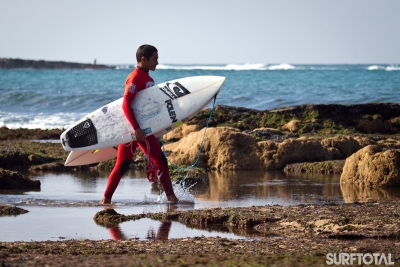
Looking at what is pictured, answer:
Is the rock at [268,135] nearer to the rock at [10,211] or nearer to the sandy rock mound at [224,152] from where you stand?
the sandy rock mound at [224,152]

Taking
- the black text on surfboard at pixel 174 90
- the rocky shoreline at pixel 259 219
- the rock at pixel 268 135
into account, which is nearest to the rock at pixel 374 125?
the rocky shoreline at pixel 259 219

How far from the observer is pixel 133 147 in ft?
30.8

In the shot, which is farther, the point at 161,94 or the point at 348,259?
the point at 161,94

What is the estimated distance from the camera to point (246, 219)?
752 cm

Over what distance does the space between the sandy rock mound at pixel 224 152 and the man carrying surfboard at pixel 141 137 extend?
4063 mm

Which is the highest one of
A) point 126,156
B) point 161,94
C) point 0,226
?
point 161,94

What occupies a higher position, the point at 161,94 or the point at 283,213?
the point at 161,94

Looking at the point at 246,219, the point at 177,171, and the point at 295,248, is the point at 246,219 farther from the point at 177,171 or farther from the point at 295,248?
the point at 177,171

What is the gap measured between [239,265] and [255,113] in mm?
13266

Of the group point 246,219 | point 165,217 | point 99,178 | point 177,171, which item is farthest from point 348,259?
point 99,178

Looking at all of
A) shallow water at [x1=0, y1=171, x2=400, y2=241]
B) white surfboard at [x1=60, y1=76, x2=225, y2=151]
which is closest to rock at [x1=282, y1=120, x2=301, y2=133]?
shallow water at [x1=0, y1=171, x2=400, y2=241]

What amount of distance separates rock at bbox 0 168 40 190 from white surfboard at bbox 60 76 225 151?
1.29m

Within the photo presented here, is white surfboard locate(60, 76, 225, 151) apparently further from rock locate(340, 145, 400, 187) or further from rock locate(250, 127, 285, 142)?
rock locate(250, 127, 285, 142)

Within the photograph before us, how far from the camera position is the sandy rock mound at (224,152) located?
13.5 meters
